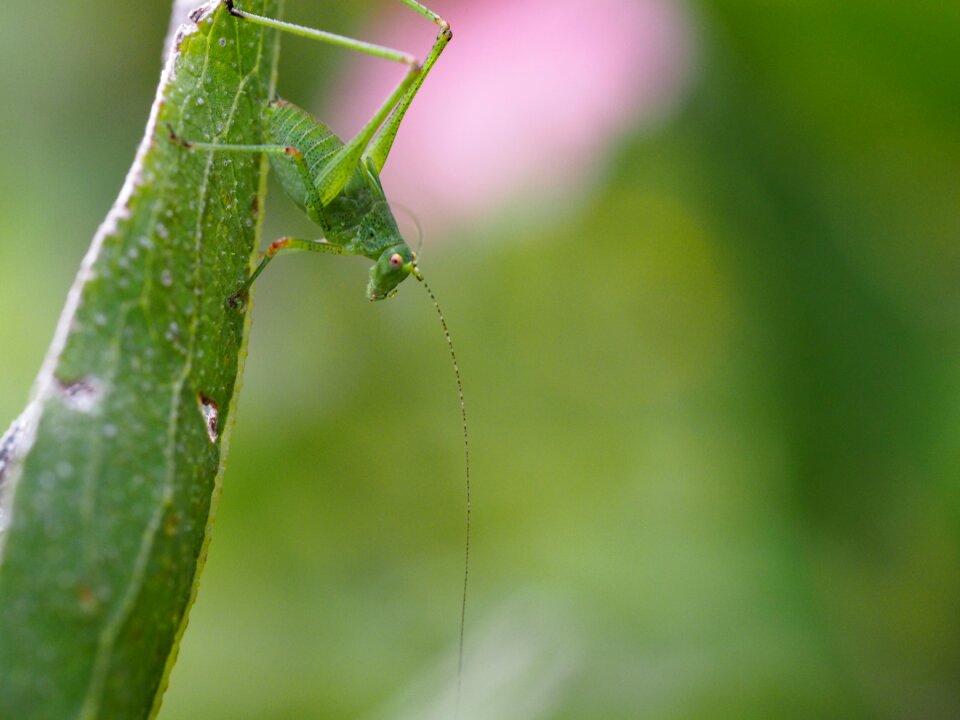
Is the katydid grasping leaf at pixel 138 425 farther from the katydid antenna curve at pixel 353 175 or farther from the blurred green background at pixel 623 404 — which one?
the blurred green background at pixel 623 404

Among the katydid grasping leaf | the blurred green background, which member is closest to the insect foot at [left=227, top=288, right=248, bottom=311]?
the katydid grasping leaf

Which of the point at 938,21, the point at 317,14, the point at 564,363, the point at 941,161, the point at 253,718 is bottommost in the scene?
the point at 253,718

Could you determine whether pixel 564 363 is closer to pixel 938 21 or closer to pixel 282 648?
pixel 282 648

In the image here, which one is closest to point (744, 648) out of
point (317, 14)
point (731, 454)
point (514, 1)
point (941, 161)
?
point (731, 454)

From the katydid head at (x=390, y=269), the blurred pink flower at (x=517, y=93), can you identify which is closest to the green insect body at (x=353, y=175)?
the katydid head at (x=390, y=269)

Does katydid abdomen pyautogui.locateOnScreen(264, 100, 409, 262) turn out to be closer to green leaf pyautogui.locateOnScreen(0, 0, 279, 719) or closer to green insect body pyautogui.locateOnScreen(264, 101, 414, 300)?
green insect body pyautogui.locateOnScreen(264, 101, 414, 300)

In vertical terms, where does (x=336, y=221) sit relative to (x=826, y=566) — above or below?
above

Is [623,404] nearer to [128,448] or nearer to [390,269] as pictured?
[390,269]

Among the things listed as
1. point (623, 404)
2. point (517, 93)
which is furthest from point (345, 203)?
point (623, 404)
